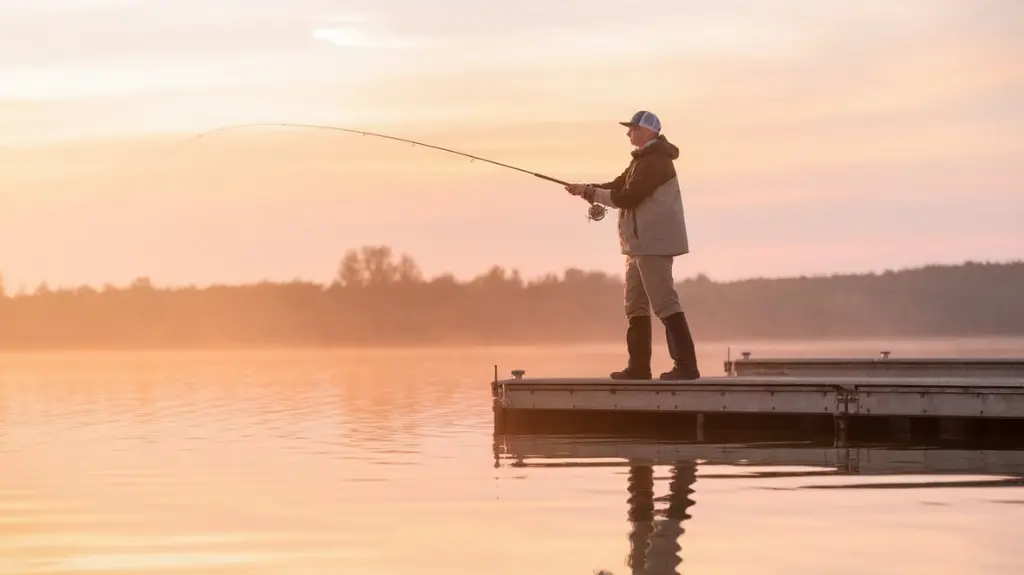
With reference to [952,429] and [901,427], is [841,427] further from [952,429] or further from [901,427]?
[952,429]

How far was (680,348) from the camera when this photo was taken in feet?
41.6

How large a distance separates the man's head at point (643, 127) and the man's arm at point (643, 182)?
10.2 inches

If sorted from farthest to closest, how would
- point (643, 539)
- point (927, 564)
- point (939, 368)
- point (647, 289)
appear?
point (939, 368) < point (647, 289) < point (643, 539) < point (927, 564)

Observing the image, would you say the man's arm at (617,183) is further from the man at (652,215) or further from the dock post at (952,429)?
the dock post at (952,429)

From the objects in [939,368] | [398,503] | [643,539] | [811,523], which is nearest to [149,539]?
[398,503]

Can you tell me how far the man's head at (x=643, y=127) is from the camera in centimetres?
1242

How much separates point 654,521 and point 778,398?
530cm

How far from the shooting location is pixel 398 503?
344 inches

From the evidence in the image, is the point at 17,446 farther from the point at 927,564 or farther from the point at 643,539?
the point at 927,564

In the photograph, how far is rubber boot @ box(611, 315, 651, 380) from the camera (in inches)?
505

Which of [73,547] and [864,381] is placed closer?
[73,547]

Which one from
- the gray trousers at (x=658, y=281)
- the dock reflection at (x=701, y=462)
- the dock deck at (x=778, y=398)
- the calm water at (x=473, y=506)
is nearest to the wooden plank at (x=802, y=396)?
the dock deck at (x=778, y=398)

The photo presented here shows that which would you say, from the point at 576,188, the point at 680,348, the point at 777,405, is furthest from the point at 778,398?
the point at 576,188

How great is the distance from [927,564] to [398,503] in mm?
3401
